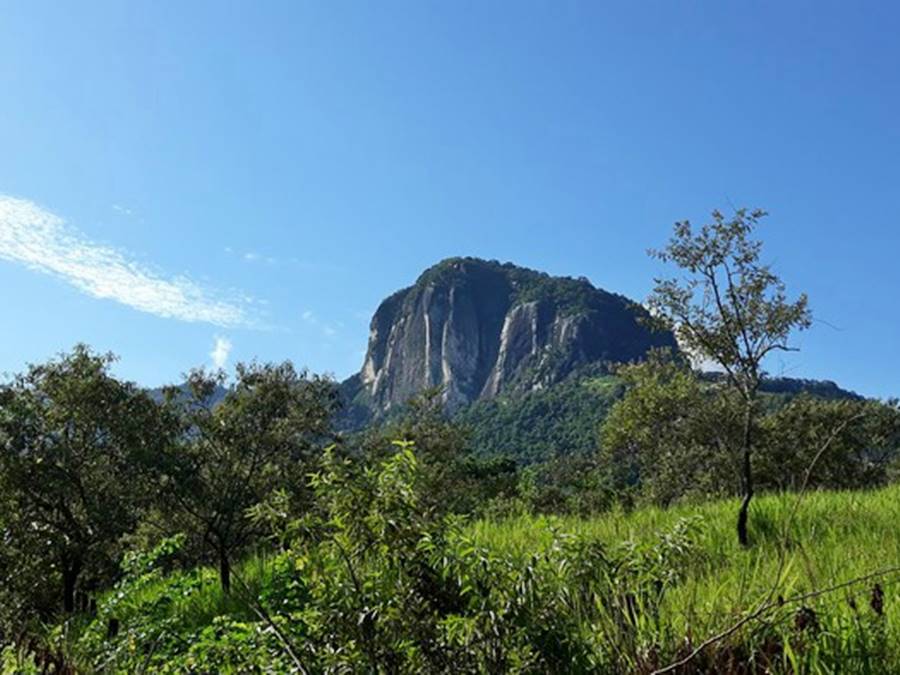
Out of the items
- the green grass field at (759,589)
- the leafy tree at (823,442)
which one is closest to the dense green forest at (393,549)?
the green grass field at (759,589)

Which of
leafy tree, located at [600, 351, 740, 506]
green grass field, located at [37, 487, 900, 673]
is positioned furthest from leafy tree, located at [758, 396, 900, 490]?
green grass field, located at [37, 487, 900, 673]

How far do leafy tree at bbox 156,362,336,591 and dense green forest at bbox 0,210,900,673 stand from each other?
61 millimetres

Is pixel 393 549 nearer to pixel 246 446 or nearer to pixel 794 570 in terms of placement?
pixel 794 570

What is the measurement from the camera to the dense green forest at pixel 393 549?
4219 millimetres

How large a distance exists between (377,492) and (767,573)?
3.90 metres

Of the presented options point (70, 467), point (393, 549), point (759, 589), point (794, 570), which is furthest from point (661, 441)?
point (393, 549)

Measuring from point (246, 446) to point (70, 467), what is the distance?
4594 mm

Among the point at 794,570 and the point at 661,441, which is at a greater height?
the point at 661,441

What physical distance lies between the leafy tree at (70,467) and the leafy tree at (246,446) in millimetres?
1041

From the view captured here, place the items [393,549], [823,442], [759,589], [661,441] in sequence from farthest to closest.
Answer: [823,442] < [661,441] < [759,589] < [393,549]

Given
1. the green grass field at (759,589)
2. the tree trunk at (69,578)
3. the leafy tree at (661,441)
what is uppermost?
the leafy tree at (661,441)

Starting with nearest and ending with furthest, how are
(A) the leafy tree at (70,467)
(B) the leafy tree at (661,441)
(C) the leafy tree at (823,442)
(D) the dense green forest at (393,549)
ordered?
(D) the dense green forest at (393,549)
(A) the leafy tree at (70,467)
(B) the leafy tree at (661,441)
(C) the leafy tree at (823,442)

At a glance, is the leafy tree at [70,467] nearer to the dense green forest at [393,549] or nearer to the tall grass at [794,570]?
the dense green forest at [393,549]

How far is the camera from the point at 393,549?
13.8ft
